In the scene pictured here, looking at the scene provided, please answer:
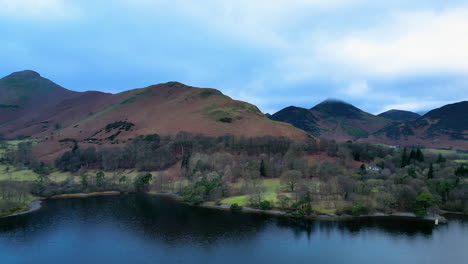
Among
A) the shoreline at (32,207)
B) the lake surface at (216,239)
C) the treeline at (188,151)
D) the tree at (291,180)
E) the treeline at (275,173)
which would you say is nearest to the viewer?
the lake surface at (216,239)

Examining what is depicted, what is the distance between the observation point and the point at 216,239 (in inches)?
2384

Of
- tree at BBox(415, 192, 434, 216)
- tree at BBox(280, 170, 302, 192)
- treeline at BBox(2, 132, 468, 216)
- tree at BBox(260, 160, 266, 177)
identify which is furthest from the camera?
tree at BBox(260, 160, 266, 177)

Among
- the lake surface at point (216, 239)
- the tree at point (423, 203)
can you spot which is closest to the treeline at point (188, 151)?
the tree at point (423, 203)

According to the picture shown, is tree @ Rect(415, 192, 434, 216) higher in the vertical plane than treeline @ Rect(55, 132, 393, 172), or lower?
lower

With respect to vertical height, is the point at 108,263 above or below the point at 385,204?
below

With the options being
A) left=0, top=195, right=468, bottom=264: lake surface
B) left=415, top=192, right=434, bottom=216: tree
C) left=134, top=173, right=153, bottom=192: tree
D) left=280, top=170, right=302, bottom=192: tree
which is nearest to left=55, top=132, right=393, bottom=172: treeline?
left=134, top=173, right=153, bottom=192: tree

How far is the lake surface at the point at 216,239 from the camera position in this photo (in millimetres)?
52031

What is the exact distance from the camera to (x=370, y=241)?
59.3 meters

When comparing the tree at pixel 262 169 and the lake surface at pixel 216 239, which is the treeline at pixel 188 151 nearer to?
the tree at pixel 262 169

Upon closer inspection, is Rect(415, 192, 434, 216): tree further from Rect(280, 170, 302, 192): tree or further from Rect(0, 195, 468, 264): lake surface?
Rect(280, 170, 302, 192): tree

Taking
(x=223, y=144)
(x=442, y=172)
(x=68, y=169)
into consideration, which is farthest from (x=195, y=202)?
(x=68, y=169)

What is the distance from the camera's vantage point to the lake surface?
52031mm

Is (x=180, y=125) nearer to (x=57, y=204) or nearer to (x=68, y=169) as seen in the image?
(x=68, y=169)

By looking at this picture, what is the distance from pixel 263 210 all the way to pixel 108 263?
4474 centimetres
